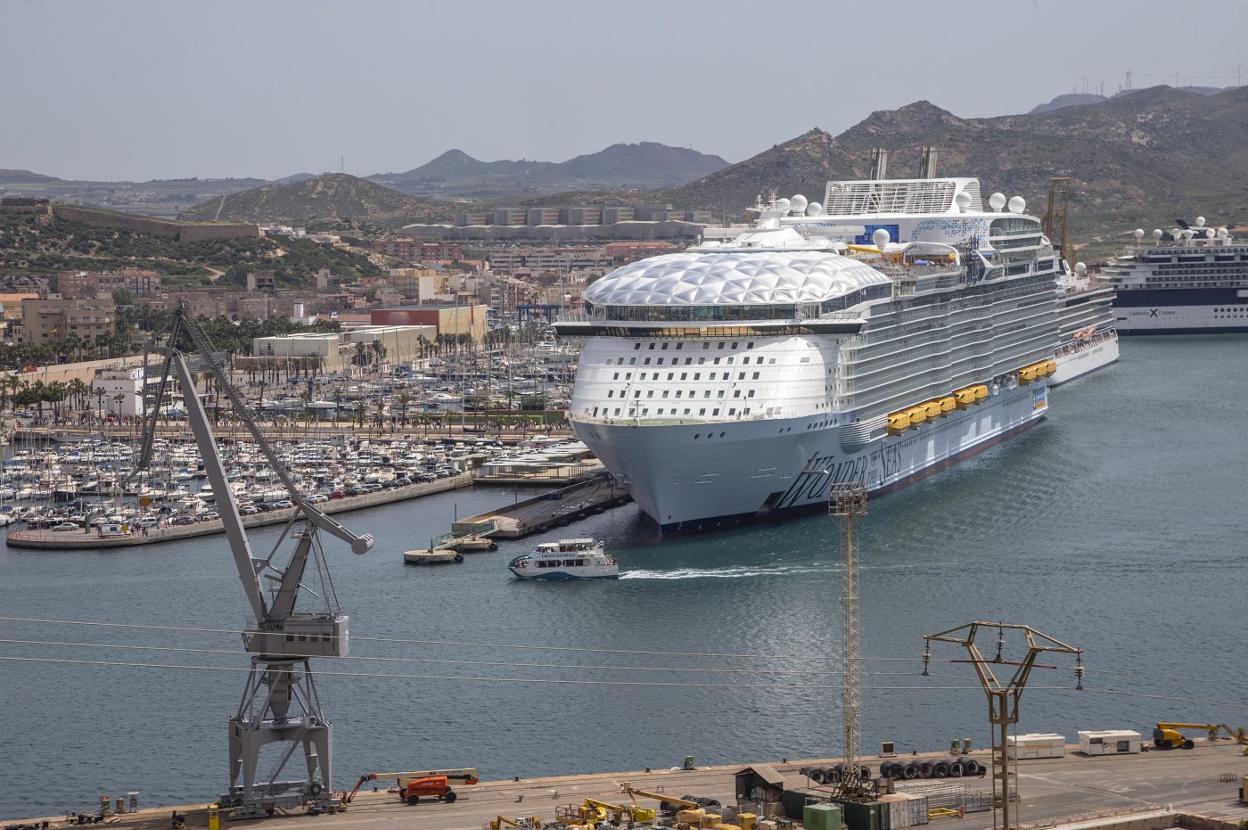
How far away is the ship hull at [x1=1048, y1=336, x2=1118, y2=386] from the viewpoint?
89812 millimetres

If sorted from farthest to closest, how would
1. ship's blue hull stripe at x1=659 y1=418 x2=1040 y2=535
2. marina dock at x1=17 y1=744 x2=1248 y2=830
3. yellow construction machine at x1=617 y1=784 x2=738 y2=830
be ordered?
ship's blue hull stripe at x1=659 y1=418 x2=1040 y2=535
marina dock at x1=17 y1=744 x2=1248 y2=830
yellow construction machine at x1=617 y1=784 x2=738 y2=830

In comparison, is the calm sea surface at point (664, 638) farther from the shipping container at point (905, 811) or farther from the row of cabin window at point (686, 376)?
the shipping container at point (905, 811)

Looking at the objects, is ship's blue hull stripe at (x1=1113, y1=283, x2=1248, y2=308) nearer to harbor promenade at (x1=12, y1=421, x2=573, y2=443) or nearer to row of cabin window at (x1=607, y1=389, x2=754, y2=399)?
harbor promenade at (x1=12, y1=421, x2=573, y2=443)

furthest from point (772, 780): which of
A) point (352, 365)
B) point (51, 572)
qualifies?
point (352, 365)

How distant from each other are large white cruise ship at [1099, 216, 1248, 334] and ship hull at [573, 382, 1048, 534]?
64986 mm

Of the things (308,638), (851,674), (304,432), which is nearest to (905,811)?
(851,674)

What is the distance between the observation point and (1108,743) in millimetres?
30703

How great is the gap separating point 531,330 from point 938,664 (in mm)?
86402

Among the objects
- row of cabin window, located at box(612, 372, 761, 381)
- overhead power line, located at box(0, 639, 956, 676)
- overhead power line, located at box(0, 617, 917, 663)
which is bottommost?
overhead power line, located at box(0, 639, 956, 676)

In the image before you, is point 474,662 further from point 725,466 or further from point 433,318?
point 433,318

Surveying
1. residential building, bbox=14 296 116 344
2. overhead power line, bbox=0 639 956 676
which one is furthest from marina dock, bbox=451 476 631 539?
residential building, bbox=14 296 116 344

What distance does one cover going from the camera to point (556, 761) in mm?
32562

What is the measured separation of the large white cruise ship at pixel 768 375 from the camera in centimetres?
4912

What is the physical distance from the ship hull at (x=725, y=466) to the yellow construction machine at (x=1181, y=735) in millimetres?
17811
